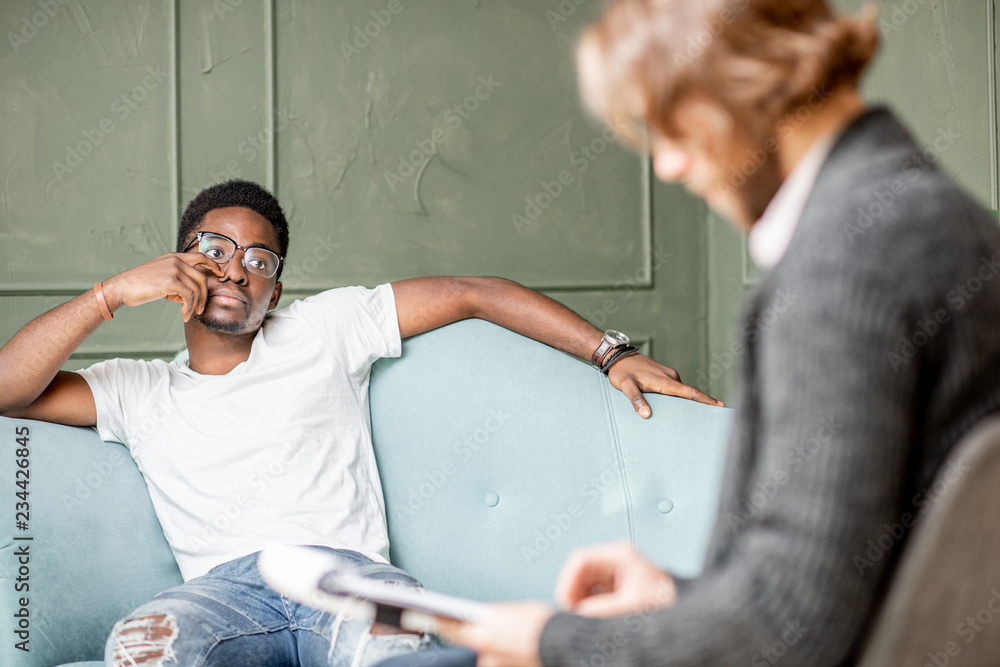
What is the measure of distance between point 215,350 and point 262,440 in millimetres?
290

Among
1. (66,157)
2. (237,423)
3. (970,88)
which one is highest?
(66,157)

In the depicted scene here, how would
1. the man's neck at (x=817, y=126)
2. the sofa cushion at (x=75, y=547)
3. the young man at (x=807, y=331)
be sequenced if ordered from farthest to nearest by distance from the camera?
the sofa cushion at (x=75, y=547), the man's neck at (x=817, y=126), the young man at (x=807, y=331)

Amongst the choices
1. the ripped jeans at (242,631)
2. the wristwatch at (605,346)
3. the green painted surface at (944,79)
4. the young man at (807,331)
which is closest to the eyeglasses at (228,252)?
the ripped jeans at (242,631)

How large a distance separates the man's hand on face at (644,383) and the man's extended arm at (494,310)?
0.11 feet

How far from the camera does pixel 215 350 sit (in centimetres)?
188

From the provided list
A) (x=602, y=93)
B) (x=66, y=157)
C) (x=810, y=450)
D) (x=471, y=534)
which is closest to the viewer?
(x=810, y=450)

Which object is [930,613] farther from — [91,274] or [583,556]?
[91,274]

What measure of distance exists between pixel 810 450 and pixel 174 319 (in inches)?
110

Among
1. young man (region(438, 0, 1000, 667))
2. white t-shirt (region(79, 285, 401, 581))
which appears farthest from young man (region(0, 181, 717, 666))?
young man (region(438, 0, 1000, 667))

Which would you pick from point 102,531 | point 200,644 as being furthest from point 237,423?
point 200,644

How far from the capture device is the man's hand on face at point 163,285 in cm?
174

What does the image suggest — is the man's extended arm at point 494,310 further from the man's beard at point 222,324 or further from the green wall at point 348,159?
the green wall at point 348,159

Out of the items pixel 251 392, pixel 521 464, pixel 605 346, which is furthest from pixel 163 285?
pixel 605 346

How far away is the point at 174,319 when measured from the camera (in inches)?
118
